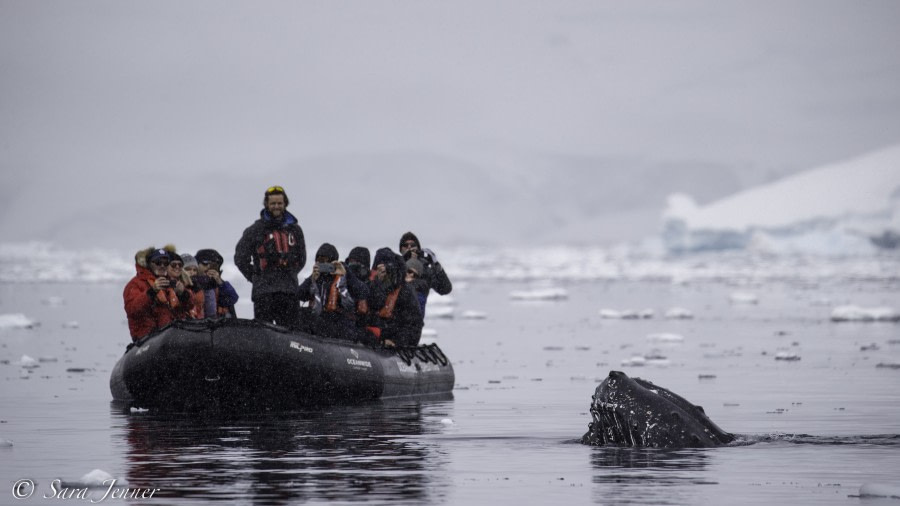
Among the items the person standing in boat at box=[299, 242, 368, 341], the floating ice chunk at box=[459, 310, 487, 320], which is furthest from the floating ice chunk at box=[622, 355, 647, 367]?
the floating ice chunk at box=[459, 310, 487, 320]

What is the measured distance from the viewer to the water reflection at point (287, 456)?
809cm

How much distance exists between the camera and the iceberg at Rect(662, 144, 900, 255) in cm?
6988

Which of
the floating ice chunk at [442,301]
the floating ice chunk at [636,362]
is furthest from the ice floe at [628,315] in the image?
the floating ice chunk at [636,362]

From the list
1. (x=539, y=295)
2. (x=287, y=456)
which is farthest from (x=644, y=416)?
(x=539, y=295)

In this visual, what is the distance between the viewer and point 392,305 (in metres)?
14.8

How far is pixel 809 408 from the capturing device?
13000mm

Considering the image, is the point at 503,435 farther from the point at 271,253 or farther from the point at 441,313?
the point at 441,313

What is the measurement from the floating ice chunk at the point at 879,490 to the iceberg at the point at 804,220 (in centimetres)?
6055

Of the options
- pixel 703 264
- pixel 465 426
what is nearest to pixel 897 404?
pixel 465 426

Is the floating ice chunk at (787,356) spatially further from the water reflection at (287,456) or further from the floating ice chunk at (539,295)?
the floating ice chunk at (539,295)

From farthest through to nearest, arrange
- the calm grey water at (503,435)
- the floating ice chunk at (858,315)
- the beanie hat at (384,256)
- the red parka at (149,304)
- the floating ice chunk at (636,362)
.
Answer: the floating ice chunk at (858,315)
the floating ice chunk at (636,362)
the beanie hat at (384,256)
the red parka at (149,304)
the calm grey water at (503,435)

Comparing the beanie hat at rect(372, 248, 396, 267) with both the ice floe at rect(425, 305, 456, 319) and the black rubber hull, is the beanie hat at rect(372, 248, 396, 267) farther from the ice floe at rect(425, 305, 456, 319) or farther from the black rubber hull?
the ice floe at rect(425, 305, 456, 319)

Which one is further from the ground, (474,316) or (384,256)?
(474,316)

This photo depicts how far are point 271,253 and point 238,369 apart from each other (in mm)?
1148
